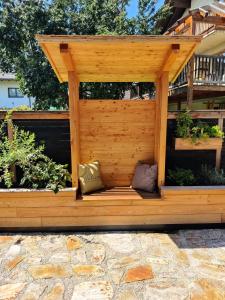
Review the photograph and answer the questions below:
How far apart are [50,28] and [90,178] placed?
718cm

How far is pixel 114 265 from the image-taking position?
266 cm

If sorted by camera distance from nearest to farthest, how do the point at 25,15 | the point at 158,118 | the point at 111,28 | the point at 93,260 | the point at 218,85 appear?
the point at 93,260 → the point at 158,118 → the point at 218,85 → the point at 25,15 → the point at 111,28

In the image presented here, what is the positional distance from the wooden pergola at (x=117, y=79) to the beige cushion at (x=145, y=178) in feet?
0.37

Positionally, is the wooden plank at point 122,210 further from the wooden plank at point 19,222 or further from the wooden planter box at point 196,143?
the wooden planter box at point 196,143

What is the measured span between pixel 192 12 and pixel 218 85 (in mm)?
2169

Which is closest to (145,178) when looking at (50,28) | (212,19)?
(212,19)

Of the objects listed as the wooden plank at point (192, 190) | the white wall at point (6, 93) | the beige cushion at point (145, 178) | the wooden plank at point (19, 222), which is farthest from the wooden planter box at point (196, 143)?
the white wall at point (6, 93)

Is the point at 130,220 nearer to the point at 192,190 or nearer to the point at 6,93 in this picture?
the point at 192,190

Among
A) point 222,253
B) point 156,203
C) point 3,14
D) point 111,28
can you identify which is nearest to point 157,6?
point 111,28

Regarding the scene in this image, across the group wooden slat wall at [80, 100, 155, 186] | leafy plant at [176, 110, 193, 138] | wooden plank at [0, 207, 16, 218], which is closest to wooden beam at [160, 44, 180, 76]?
wooden slat wall at [80, 100, 155, 186]

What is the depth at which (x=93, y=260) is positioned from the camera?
2.75 m

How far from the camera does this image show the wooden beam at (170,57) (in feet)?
9.71

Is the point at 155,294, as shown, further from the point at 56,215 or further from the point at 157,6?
the point at 157,6

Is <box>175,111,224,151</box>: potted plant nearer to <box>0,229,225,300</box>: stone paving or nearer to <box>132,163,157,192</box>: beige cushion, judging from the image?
<box>132,163,157,192</box>: beige cushion
